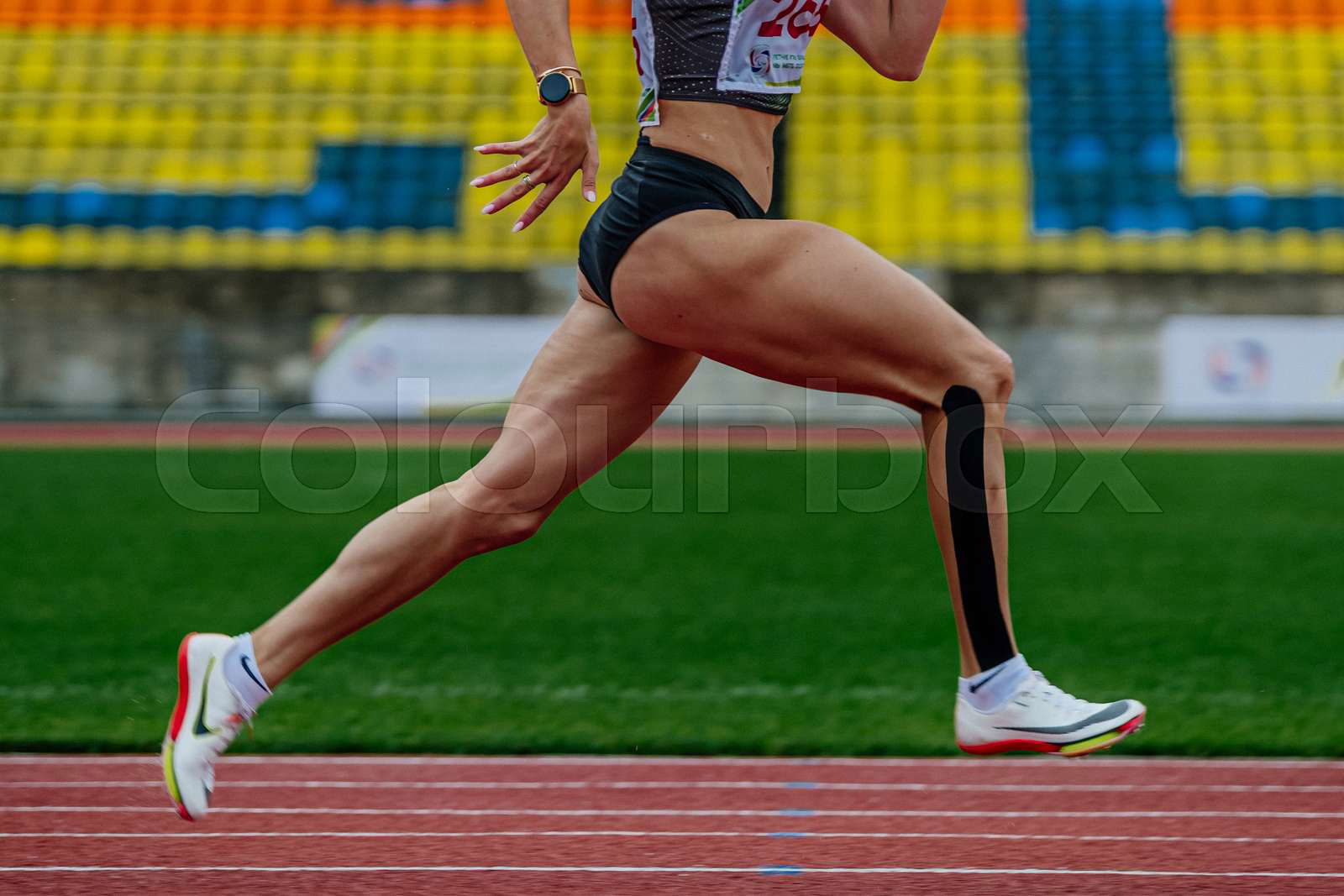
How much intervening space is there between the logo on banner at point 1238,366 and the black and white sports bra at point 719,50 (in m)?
11.7

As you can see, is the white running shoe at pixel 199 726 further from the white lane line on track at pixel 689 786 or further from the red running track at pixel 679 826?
the white lane line on track at pixel 689 786

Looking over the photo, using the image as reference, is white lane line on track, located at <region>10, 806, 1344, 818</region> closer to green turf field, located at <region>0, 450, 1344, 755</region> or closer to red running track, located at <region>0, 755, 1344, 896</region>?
red running track, located at <region>0, 755, 1344, 896</region>

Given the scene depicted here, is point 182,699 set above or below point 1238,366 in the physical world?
below

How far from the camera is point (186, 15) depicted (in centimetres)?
1761

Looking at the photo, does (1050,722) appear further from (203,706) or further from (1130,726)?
(203,706)

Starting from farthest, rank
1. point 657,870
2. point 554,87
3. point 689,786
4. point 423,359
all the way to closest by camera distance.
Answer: point 423,359, point 689,786, point 657,870, point 554,87

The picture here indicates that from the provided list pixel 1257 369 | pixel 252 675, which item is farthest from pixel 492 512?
pixel 1257 369

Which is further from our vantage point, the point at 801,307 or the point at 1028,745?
the point at 1028,745

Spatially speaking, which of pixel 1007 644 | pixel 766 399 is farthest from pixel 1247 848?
pixel 766 399

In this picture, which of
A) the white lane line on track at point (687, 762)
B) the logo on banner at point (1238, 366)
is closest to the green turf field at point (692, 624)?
the white lane line on track at point (687, 762)

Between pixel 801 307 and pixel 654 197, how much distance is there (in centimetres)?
31

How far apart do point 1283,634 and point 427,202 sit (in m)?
11.2

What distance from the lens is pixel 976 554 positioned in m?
2.74

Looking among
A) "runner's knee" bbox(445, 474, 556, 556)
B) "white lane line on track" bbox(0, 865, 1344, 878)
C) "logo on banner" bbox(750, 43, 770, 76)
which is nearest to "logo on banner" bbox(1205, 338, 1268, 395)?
"white lane line on track" bbox(0, 865, 1344, 878)
